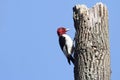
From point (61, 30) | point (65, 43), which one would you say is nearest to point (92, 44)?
point (65, 43)

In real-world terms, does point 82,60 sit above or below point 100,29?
below

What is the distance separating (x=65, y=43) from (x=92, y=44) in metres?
2.64

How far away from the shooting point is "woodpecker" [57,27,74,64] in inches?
361

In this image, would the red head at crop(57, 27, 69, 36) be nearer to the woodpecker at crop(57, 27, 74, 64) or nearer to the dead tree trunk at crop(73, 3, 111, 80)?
the woodpecker at crop(57, 27, 74, 64)

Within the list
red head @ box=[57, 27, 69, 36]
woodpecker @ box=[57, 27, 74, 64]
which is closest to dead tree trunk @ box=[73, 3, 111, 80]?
woodpecker @ box=[57, 27, 74, 64]

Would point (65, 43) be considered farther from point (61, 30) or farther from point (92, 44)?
point (92, 44)

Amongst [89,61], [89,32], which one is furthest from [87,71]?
[89,32]

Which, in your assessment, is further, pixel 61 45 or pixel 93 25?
pixel 61 45

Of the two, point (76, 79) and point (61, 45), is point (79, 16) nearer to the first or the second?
point (76, 79)

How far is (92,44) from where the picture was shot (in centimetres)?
716

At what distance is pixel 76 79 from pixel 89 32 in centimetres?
78

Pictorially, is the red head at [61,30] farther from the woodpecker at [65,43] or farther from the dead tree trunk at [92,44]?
the dead tree trunk at [92,44]

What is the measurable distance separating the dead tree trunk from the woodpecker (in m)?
1.65

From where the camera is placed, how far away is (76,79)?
7.09 metres
